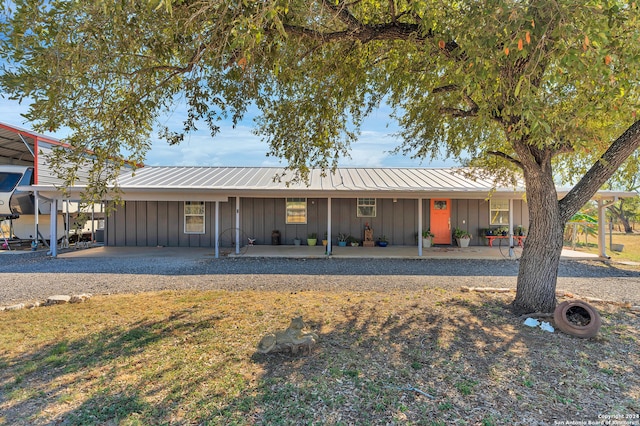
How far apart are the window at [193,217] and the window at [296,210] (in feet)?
11.7

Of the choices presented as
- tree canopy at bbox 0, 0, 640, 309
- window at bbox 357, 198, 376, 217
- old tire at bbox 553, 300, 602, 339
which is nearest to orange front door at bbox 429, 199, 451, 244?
window at bbox 357, 198, 376, 217

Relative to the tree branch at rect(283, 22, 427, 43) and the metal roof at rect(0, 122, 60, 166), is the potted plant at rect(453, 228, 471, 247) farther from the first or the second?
the metal roof at rect(0, 122, 60, 166)

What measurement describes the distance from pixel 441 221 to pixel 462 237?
103 cm

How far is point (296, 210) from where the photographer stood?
13.3 m

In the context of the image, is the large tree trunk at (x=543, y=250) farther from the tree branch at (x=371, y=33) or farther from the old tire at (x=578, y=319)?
the tree branch at (x=371, y=33)

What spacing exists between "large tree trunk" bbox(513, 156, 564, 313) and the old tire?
0.46 m

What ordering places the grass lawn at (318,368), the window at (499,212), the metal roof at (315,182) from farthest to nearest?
the window at (499,212) → the metal roof at (315,182) → the grass lawn at (318,368)

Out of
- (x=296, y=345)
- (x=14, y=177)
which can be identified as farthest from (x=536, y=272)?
(x=14, y=177)

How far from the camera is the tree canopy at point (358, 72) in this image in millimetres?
2693

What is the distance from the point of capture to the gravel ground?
684cm

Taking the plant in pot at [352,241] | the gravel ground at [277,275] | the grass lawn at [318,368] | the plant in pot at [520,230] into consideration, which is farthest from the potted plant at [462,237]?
the grass lawn at [318,368]

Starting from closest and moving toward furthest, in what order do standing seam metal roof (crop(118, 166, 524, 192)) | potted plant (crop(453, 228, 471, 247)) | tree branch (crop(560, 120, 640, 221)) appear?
tree branch (crop(560, 120, 640, 221)) → standing seam metal roof (crop(118, 166, 524, 192)) → potted plant (crop(453, 228, 471, 247))

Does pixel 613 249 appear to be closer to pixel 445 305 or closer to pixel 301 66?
pixel 445 305

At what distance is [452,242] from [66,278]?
12.7 metres
